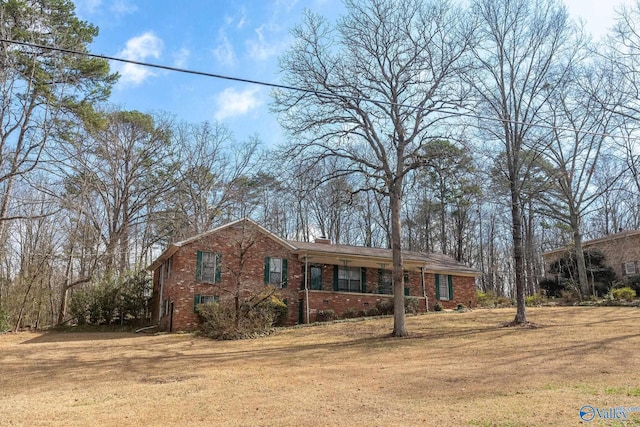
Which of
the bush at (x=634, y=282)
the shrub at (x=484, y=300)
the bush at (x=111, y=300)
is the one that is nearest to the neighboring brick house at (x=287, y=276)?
the bush at (x=111, y=300)

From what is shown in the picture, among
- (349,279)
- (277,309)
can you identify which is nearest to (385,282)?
(349,279)

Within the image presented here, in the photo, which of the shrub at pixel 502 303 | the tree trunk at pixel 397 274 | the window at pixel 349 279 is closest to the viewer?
the tree trunk at pixel 397 274

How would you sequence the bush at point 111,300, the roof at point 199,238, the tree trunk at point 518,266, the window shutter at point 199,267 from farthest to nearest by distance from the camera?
the bush at point 111,300 < the window shutter at point 199,267 < the roof at point 199,238 < the tree trunk at point 518,266

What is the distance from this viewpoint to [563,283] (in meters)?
29.7

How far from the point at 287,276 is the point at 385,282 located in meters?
5.73

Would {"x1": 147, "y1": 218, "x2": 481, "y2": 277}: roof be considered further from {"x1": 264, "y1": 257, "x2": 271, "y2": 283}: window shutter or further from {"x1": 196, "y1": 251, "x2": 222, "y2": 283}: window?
{"x1": 264, "y1": 257, "x2": 271, "y2": 283}: window shutter

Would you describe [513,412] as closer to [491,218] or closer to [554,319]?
[554,319]

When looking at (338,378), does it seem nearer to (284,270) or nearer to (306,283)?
(306,283)

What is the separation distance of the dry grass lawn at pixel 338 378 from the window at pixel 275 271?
5.78 meters

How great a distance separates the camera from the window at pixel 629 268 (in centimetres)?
2909

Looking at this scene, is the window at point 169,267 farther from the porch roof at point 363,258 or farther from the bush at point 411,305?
the bush at point 411,305

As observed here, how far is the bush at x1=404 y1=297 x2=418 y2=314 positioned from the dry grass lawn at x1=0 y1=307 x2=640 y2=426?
234 inches

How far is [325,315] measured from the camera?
22625mm

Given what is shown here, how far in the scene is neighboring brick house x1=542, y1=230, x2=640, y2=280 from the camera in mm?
28734
